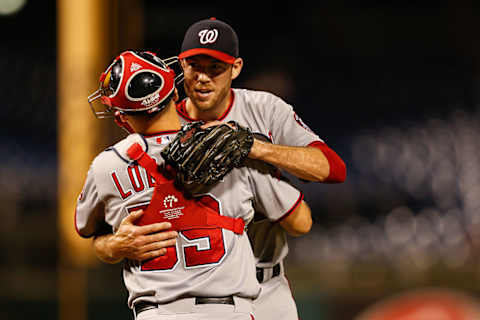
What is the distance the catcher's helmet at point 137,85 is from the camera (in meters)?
1.81

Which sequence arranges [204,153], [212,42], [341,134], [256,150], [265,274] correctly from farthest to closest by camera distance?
[341,134], [265,274], [212,42], [256,150], [204,153]

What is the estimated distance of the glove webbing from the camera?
176 cm

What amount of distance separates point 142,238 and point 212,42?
29.6 inches

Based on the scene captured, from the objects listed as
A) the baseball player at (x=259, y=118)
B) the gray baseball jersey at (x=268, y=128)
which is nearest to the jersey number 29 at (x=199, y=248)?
the baseball player at (x=259, y=118)

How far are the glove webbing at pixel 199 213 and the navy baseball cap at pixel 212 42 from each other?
547mm

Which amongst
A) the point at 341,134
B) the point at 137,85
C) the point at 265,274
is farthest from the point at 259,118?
the point at 341,134

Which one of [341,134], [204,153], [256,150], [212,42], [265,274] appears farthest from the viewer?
[341,134]

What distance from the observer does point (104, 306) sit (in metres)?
4.56

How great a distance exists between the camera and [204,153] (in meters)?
1.76

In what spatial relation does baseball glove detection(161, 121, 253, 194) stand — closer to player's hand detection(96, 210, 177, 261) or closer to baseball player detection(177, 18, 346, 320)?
player's hand detection(96, 210, 177, 261)

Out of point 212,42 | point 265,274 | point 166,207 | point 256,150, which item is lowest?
point 265,274

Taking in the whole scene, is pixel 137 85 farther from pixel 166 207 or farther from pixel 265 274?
pixel 265 274

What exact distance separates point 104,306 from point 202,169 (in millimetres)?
3115

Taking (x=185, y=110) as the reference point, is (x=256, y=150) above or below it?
below
